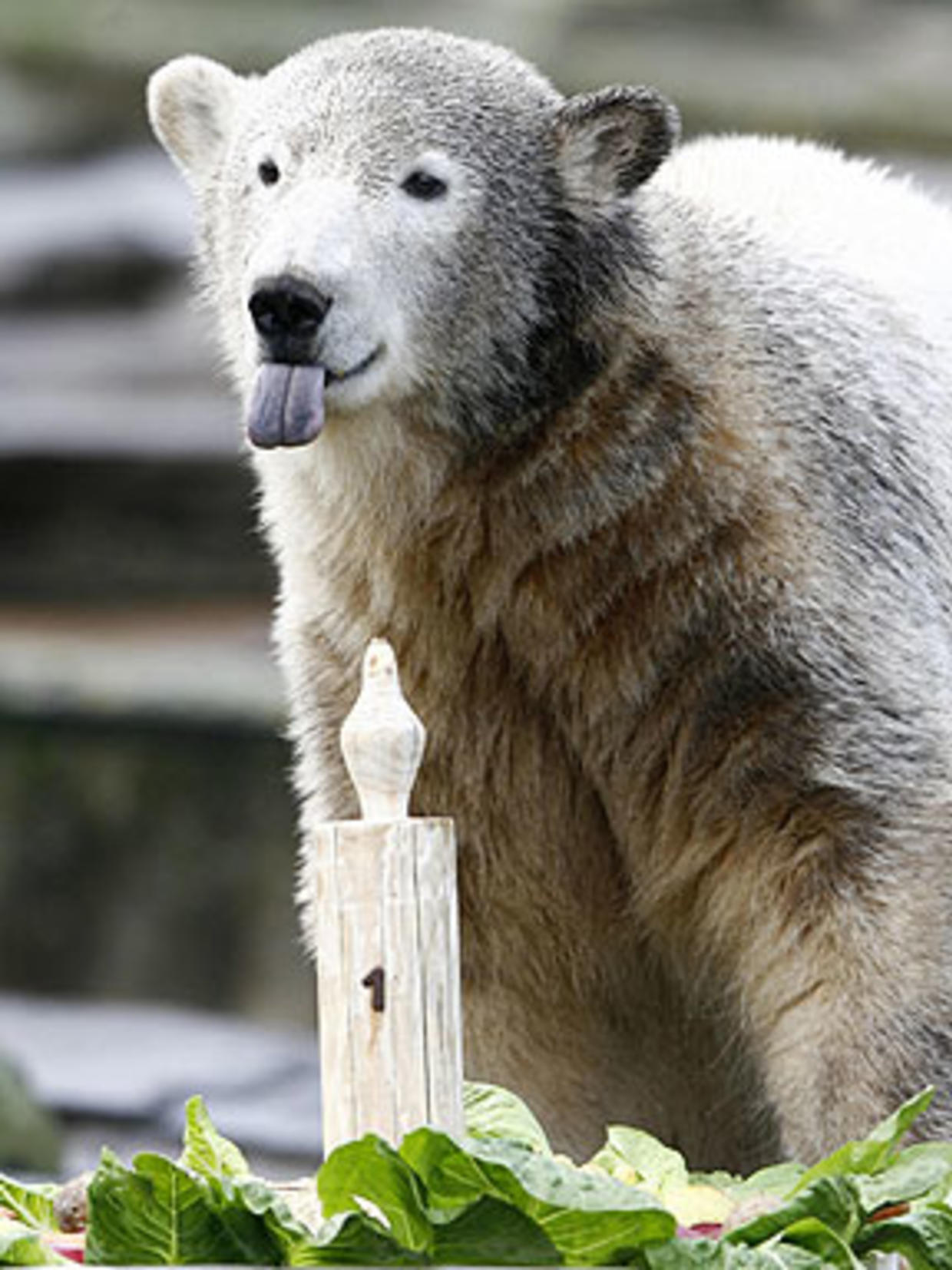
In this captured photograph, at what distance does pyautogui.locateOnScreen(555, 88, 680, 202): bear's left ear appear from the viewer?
5.79 metres

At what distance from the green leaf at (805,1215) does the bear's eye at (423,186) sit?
201 cm

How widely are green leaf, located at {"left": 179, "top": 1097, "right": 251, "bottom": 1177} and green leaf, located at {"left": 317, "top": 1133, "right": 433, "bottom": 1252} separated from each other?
488mm

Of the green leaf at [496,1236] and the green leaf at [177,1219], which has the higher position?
the green leaf at [177,1219]

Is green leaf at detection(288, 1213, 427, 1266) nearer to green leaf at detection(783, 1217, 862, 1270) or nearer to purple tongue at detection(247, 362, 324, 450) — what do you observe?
green leaf at detection(783, 1217, 862, 1270)

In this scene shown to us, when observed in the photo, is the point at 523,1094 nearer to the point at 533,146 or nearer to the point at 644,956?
the point at 644,956

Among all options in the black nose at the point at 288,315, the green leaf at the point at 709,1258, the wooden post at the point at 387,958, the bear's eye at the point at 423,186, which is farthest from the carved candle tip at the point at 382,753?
the bear's eye at the point at 423,186

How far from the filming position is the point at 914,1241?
4367 millimetres

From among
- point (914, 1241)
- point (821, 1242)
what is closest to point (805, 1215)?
point (821, 1242)

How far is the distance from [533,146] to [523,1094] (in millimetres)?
1827

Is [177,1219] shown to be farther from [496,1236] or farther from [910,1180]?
[910,1180]

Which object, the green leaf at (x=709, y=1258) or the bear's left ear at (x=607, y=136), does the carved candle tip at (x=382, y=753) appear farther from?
the bear's left ear at (x=607, y=136)

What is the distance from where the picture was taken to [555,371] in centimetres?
576

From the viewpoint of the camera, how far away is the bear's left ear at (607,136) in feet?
19.0

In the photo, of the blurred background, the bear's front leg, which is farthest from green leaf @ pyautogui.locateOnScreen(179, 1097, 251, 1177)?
the blurred background
